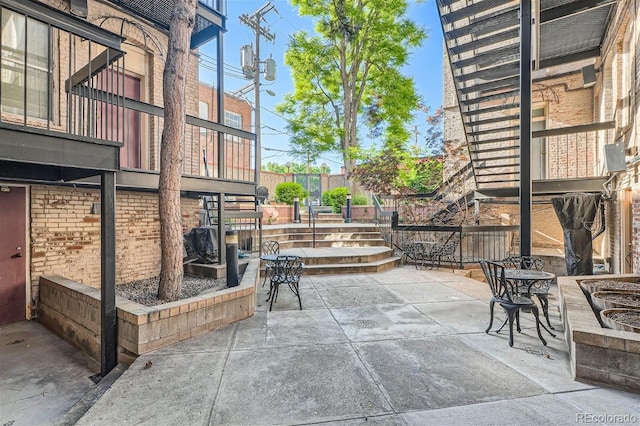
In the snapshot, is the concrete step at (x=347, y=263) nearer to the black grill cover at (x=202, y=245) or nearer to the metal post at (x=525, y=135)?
the black grill cover at (x=202, y=245)

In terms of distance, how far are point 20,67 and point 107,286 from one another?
4212 mm

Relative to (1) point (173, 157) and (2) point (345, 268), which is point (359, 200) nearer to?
(2) point (345, 268)

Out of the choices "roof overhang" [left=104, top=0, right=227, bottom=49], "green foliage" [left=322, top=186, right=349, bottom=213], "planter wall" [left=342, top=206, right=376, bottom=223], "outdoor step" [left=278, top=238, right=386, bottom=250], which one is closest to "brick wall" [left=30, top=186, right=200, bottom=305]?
"roof overhang" [left=104, top=0, right=227, bottom=49]

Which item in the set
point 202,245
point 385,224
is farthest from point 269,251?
point 385,224

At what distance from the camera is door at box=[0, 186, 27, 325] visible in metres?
4.73

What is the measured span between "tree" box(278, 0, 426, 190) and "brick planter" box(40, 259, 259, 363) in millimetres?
10375

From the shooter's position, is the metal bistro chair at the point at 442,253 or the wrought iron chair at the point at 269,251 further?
the metal bistro chair at the point at 442,253

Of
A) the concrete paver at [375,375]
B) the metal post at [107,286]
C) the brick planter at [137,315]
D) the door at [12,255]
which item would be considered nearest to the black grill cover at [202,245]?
the brick planter at [137,315]

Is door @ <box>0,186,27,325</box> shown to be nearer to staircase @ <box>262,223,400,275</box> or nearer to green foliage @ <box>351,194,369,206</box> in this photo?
staircase @ <box>262,223,400,275</box>

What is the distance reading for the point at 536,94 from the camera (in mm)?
9008

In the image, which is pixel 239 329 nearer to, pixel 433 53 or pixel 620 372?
pixel 620 372

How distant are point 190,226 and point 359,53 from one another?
11.1m

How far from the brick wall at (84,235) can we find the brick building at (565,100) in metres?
6.54

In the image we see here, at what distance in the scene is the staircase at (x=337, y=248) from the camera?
22.8 ft
